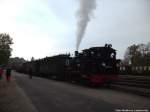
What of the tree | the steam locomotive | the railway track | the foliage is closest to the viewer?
the railway track

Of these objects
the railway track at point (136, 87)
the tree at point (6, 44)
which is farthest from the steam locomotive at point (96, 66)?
the tree at point (6, 44)

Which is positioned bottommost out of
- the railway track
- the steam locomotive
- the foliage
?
the railway track

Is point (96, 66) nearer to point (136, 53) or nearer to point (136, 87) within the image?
point (136, 87)

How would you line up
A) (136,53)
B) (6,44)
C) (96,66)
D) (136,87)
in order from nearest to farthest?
(136,87), (96,66), (136,53), (6,44)

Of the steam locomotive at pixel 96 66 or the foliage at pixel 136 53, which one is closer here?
the steam locomotive at pixel 96 66

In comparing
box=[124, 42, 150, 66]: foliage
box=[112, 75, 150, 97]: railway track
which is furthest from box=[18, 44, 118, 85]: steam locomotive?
box=[124, 42, 150, 66]: foliage

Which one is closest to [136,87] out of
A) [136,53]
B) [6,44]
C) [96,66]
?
[96,66]

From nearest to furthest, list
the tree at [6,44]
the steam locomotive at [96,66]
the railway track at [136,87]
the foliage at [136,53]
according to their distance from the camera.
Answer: the railway track at [136,87]
the steam locomotive at [96,66]
the foliage at [136,53]
the tree at [6,44]

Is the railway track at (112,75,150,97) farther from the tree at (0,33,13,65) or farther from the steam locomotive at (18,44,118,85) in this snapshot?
the tree at (0,33,13,65)

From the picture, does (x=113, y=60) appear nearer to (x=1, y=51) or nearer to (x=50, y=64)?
(x=50, y=64)

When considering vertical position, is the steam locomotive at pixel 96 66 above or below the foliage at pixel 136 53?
below

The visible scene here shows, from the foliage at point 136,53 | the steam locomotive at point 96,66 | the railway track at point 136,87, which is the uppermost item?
the foliage at point 136,53

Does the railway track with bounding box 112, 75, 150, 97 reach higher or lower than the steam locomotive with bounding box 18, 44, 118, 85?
lower

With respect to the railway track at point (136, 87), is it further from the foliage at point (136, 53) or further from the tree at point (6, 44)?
the tree at point (6, 44)
